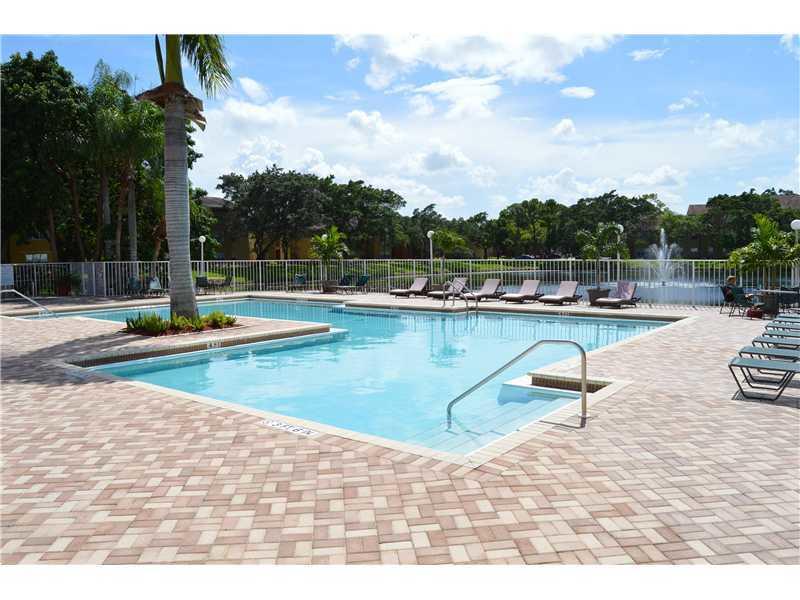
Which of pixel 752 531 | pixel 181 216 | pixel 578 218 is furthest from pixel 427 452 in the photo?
pixel 578 218

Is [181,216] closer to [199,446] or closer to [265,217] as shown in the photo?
[199,446]

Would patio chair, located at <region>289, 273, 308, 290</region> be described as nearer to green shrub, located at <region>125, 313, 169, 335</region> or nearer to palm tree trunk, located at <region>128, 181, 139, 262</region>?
palm tree trunk, located at <region>128, 181, 139, 262</region>

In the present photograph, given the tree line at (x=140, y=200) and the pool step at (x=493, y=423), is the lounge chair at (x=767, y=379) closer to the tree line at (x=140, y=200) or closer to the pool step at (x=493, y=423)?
the pool step at (x=493, y=423)

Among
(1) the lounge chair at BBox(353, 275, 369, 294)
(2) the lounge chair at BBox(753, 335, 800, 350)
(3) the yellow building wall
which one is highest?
(3) the yellow building wall

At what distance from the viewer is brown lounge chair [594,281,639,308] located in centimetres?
1662

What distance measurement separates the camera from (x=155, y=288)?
22.9 metres

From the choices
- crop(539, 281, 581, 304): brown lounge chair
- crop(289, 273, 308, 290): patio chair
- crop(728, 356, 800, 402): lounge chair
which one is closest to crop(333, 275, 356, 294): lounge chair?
crop(289, 273, 308, 290): patio chair

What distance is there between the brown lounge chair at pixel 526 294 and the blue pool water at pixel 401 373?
202cm

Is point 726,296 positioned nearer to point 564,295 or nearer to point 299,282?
point 564,295

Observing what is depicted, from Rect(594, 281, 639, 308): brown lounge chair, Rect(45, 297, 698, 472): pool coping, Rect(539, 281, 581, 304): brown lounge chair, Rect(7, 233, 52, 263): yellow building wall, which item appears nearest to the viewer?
Rect(45, 297, 698, 472): pool coping

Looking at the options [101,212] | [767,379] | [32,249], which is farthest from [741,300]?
[32,249]

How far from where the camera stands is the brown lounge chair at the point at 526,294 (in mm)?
Result: 18391

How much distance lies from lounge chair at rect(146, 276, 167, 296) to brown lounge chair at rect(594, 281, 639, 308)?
1582 centimetres

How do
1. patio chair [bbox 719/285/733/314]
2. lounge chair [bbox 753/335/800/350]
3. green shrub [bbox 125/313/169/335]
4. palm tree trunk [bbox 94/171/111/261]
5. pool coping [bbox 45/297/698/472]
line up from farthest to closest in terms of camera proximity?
palm tree trunk [bbox 94/171/111/261]
patio chair [bbox 719/285/733/314]
green shrub [bbox 125/313/169/335]
lounge chair [bbox 753/335/800/350]
pool coping [bbox 45/297/698/472]
